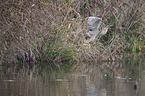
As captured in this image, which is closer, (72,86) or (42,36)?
(72,86)

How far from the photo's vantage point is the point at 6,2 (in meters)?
9.19

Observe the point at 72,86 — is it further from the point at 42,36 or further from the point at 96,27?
the point at 96,27

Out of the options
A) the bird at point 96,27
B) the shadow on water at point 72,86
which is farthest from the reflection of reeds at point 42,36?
the shadow on water at point 72,86

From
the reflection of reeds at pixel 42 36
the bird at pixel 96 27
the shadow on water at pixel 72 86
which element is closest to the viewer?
the shadow on water at pixel 72 86

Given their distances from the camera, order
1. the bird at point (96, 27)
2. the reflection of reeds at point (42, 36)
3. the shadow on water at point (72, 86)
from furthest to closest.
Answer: the bird at point (96, 27) < the reflection of reeds at point (42, 36) < the shadow on water at point (72, 86)

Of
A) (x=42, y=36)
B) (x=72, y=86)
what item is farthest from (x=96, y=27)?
(x=72, y=86)

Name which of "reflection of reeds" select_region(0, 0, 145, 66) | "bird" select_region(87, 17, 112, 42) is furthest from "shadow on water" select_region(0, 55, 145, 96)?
"bird" select_region(87, 17, 112, 42)

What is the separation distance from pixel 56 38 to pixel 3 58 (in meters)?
1.65

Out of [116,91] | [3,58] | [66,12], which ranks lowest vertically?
[116,91]

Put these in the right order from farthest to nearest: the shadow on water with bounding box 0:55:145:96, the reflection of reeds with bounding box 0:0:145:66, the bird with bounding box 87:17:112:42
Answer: the bird with bounding box 87:17:112:42, the reflection of reeds with bounding box 0:0:145:66, the shadow on water with bounding box 0:55:145:96

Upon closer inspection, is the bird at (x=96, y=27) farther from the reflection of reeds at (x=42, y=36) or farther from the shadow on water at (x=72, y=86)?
the shadow on water at (x=72, y=86)

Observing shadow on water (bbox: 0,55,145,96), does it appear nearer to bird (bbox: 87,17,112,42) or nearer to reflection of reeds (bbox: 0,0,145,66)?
reflection of reeds (bbox: 0,0,145,66)

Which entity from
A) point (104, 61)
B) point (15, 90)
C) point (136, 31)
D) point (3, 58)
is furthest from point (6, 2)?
point (136, 31)

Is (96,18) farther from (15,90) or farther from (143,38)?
(15,90)
